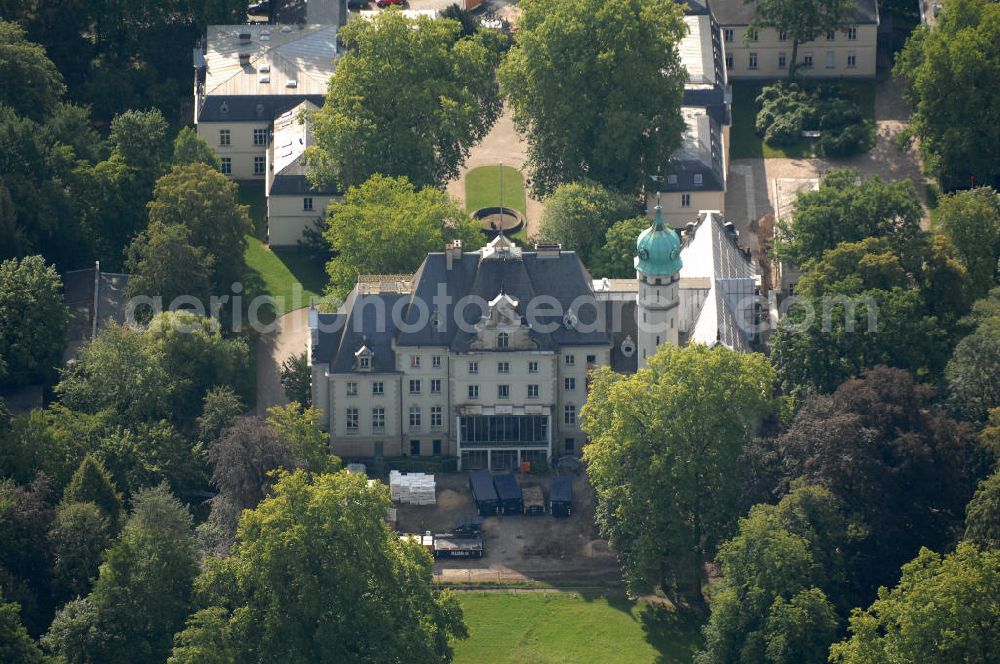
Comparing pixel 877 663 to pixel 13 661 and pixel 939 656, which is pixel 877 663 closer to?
pixel 939 656

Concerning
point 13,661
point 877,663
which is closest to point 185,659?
point 13,661

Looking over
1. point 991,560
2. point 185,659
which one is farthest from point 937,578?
point 185,659

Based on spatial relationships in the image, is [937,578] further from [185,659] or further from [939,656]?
[185,659]

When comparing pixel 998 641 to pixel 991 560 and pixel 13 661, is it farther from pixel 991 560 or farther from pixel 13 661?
pixel 13 661

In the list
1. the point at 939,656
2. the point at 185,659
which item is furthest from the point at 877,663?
the point at 185,659

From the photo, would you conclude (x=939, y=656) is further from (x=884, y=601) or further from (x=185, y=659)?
(x=185, y=659)
